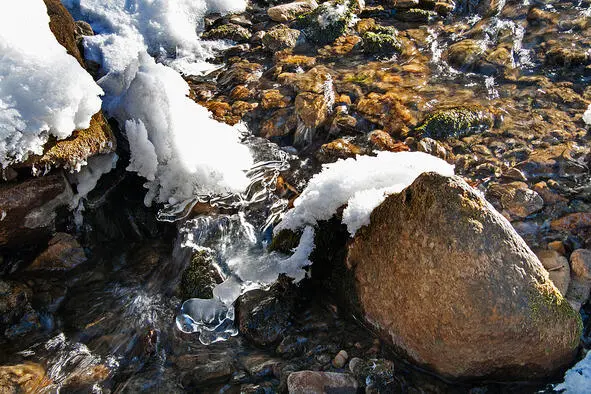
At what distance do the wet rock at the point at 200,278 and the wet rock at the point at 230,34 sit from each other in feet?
16.3

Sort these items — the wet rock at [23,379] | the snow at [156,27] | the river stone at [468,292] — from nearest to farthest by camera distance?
1. the river stone at [468,292]
2. the wet rock at [23,379]
3. the snow at [156,27]

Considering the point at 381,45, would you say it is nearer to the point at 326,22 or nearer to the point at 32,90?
the point at 326,22

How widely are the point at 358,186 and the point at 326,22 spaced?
500cm

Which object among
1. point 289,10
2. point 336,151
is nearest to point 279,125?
point 336,151

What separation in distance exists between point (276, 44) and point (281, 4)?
1.89 meters

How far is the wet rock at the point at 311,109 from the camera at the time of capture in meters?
5.53

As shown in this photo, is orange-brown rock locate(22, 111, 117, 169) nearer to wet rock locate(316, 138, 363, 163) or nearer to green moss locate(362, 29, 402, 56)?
wet rock locate(316, 138, 363, 163)

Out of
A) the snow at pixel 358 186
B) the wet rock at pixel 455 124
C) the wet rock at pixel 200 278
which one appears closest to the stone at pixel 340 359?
the snow at pixel 358 186

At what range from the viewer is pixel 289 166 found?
16.7 feet

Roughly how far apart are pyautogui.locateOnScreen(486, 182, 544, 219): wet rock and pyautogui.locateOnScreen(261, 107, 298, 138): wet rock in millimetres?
2405

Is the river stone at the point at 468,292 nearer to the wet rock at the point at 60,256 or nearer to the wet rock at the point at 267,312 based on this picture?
the wet rock at the point at 267,312

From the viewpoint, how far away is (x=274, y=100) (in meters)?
6.02

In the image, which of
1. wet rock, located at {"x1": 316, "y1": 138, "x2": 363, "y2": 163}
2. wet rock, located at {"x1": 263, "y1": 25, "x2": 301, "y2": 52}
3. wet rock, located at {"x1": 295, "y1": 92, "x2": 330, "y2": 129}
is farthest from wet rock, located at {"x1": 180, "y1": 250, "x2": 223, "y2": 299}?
wet rock, located at {"x1": 263, "y1": 25, "x2": 301, "y2": 52}

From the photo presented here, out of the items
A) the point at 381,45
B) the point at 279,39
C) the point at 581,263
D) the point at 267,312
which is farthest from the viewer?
the point at 279,39
